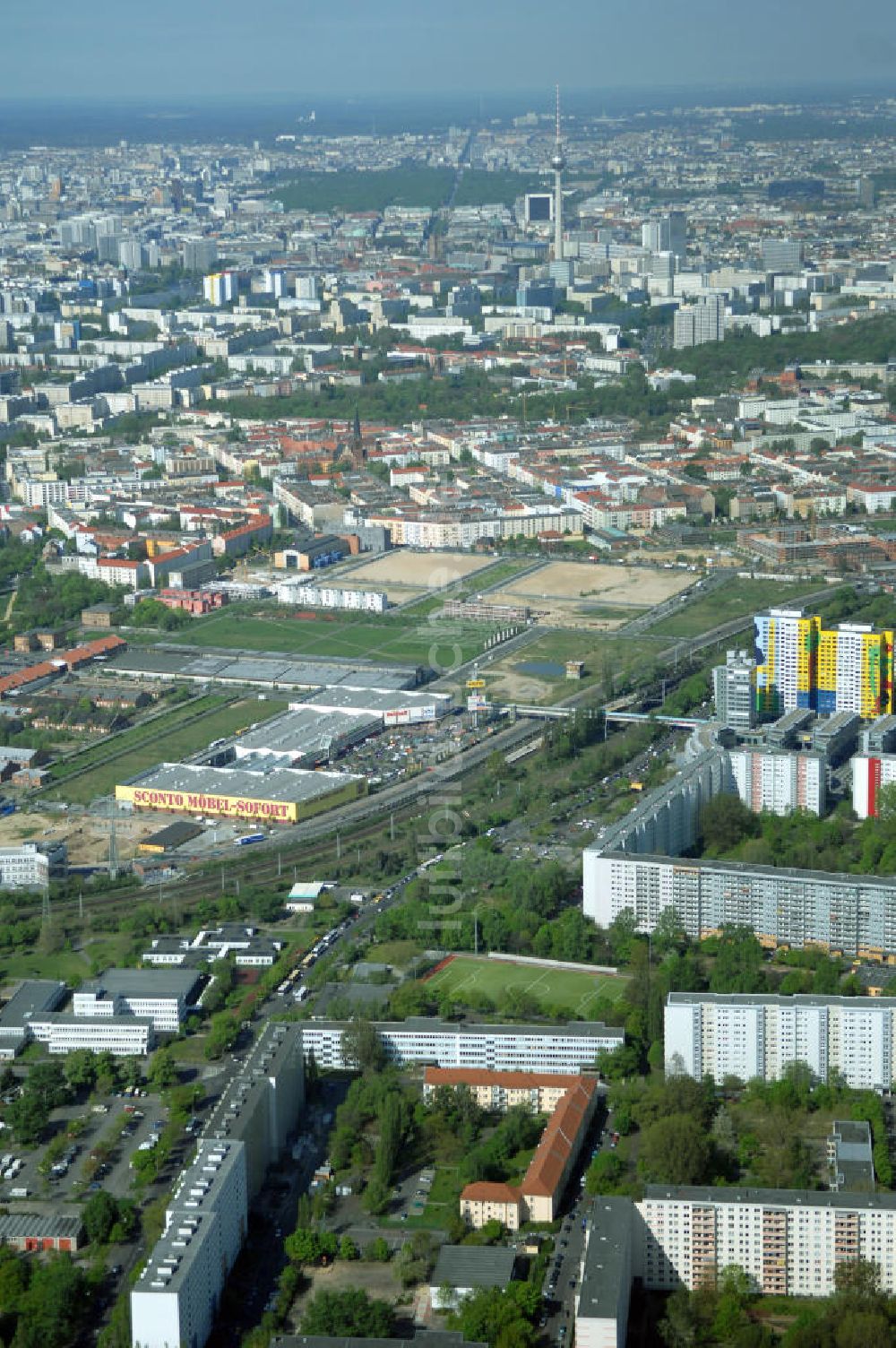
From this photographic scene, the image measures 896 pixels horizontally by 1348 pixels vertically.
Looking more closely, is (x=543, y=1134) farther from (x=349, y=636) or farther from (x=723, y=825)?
(x=349, y=636)

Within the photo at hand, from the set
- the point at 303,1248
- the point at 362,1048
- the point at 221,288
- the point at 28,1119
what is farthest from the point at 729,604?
the point at 221,288

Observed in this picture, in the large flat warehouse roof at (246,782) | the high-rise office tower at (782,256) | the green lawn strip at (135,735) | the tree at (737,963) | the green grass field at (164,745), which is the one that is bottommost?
the green lawn strip at (135,735)

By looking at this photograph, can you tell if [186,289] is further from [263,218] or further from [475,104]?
[475,104]

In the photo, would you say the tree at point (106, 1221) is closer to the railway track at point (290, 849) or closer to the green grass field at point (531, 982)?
the green grass field at point (531, 982)

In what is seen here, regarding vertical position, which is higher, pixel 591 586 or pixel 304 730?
pixel 304 730

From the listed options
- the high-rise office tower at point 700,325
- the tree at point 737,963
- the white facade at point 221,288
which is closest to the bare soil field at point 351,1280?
the tree at point 737,963

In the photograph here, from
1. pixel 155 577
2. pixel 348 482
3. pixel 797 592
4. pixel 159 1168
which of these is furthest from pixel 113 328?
pixel 159 1168
